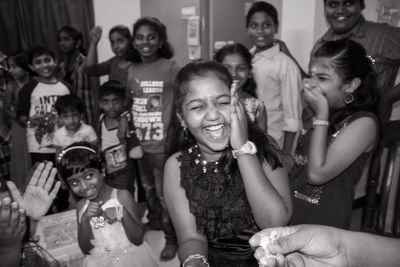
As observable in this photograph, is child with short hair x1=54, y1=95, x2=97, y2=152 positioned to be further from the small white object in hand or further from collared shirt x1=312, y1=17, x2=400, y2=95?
the small white object in hand

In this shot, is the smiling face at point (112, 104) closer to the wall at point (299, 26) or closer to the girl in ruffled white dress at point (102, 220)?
the girl in ruffled white dress at point (102, 220)

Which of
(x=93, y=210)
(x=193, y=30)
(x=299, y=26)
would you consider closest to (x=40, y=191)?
(x=93, y=210)

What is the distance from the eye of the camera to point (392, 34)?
2.34 m

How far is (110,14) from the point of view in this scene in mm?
4879

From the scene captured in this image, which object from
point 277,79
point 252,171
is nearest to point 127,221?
point 252,171

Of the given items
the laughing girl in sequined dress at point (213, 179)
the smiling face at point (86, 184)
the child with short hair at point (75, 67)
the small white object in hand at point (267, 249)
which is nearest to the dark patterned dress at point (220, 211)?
the laughing girl in sequined dress at point (213, 179)

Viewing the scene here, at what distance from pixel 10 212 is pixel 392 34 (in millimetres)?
2432

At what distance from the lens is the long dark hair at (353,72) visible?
154cm

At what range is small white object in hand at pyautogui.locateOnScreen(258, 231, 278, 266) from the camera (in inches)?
33.5

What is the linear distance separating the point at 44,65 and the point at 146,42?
989 millimetres

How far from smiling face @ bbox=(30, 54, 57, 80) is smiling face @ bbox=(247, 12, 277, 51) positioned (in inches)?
68.7

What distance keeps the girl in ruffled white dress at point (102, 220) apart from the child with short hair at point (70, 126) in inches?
36.1

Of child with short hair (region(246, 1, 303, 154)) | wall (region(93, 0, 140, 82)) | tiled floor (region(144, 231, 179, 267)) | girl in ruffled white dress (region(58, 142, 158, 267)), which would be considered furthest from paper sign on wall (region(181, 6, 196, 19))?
girl in ruffled white dress (region(58, 142, 158, 267))

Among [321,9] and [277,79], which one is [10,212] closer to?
[277,79]
